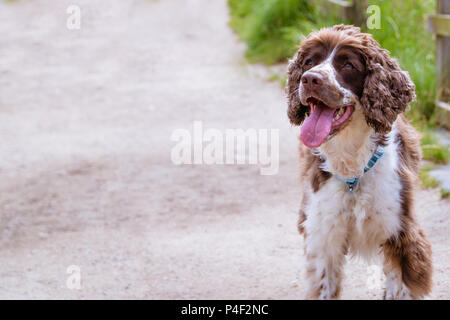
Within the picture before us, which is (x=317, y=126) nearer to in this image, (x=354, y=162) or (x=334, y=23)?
(x=354, y=162)

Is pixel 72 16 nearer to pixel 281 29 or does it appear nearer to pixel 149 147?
pixel 281 29

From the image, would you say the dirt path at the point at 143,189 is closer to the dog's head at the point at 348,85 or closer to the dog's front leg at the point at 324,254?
the dog's front leg at the point at 324,254

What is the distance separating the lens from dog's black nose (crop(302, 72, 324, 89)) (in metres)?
3.47

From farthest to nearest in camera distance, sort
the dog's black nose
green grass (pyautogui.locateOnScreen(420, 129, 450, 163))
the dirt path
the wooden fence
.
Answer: the wooden fence → green grass (pyautogui.locateOnScreen(420, 129, 450, 163)) → the dirt path → the dog's black nose

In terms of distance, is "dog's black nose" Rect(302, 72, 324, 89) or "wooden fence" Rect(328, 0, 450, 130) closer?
"dog's black nose" Rect(302, 72, 324, 89)

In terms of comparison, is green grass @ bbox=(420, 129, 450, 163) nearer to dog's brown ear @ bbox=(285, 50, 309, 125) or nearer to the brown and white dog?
the brown and white dog

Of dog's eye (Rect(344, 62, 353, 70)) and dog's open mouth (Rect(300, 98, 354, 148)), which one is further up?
dog's eye (Rect(344, 62, 353, 70))

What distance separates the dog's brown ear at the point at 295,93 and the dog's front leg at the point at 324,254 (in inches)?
23.1

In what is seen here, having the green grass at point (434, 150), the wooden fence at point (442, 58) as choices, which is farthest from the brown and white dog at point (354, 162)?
the wooden fence at point (442, 58)

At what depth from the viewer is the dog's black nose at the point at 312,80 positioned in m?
3.47

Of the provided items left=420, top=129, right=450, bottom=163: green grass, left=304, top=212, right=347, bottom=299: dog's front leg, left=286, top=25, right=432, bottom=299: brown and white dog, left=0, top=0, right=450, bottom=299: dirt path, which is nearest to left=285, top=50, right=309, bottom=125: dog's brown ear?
left=286, top=25, right=432, bottom=299: brown and white dog

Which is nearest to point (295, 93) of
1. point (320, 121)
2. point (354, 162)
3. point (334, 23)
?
point (320, 121)

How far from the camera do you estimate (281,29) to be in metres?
10.6
